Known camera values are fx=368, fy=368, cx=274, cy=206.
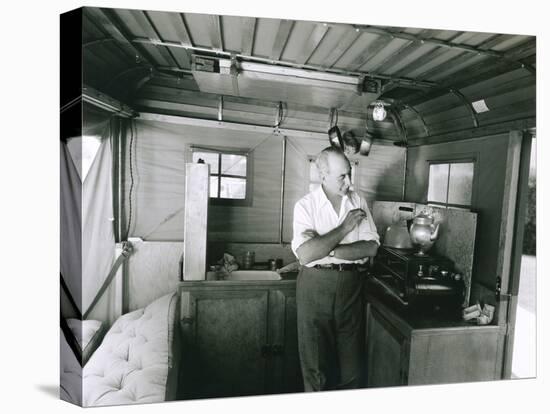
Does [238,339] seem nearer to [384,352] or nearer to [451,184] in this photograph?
[384,352]

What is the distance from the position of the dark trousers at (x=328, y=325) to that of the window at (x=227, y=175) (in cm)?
56

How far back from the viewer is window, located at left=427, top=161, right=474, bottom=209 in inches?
85.9

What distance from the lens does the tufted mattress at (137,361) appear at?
189cm

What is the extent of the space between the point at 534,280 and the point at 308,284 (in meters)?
1.51

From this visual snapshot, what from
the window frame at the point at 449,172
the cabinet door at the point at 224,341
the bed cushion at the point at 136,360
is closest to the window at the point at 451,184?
the window frame at the point at 449,172

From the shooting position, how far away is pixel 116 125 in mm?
1878

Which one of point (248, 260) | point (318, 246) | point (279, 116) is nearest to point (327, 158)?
point (279, 116)

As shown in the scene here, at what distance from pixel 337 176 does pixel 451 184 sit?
0.70m

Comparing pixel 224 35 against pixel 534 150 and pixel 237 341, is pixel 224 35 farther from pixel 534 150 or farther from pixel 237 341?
pixel 534 150

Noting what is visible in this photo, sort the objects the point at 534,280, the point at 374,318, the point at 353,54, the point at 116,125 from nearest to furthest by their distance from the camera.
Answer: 1. the point at 116,125
2. the point at 353,54
3. the point at 374,318
4. the point at 534,280

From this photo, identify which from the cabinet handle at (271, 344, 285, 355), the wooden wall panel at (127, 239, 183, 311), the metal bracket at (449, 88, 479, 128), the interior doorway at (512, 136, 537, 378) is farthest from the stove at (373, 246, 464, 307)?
the wooden wall panel at (127, 239, 183, 311)

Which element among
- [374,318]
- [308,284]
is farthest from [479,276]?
[308,284]

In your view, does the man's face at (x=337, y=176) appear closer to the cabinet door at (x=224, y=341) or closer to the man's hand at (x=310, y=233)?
the man's hand at (x=310, y=233)

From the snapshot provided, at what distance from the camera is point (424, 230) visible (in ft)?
7.25
